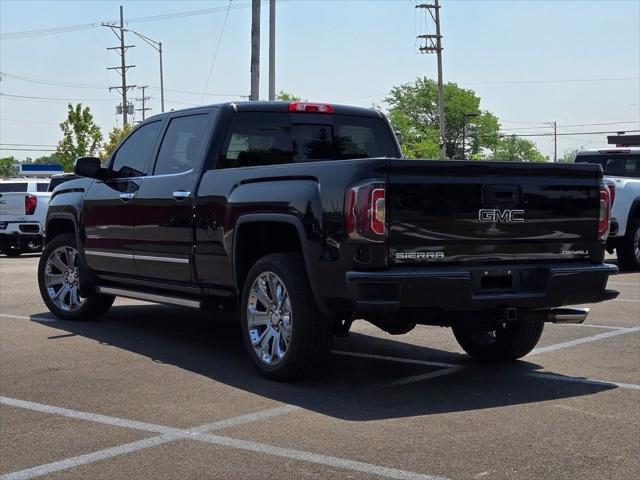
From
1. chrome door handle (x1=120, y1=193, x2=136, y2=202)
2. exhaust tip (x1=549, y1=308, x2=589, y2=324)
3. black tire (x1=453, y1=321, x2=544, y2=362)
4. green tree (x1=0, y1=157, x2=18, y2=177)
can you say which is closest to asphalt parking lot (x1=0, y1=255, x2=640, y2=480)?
black tire (x1=453, y1=321, x2=544, y2=362)

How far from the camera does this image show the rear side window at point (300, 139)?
7746mm

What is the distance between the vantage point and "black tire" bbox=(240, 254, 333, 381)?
20.6 feet

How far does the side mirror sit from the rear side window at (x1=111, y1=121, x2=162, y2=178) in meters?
0.19

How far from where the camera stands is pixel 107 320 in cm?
983

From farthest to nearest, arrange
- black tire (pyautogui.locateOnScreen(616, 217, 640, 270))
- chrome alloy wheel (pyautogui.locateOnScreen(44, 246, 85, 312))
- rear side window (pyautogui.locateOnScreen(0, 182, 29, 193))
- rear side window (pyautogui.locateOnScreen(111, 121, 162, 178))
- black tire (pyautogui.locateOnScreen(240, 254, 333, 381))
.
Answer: rear side window (pyautogui.locateOnScreen(0, 182, 29, 193)) < black tire (pyautogui.locateOnScreen(616, 217, 640, 270)) < chrome alloy wheel (pyautogui.locateOnScreen(44, 246, 85, 312)) < rear side window (pyautogui.locateOnScreen(111, 121, 162, 178)) < black tire (pyautogui.locateOnScreen(240, 254, 333, 381))

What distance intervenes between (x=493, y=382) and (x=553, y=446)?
5.66 ft

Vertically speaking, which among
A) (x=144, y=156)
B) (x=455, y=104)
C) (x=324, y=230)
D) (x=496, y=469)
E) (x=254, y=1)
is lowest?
(x=496, y=469)

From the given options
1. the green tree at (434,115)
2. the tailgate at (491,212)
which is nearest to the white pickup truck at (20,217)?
the tailgate at (491,212)

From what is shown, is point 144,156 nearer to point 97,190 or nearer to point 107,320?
point 97,190

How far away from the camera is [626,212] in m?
15.4

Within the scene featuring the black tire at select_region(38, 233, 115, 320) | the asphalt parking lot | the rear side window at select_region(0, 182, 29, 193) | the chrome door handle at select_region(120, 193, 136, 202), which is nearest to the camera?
the asphalt parking lot

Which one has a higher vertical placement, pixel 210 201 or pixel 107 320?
pixel 210 201

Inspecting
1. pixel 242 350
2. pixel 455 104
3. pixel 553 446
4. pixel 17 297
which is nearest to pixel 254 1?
pixel 17 297

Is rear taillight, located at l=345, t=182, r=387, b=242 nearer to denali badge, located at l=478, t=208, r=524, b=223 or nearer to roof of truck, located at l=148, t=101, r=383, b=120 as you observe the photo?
denali badge, located at l=478, t=208, r=524, b=223
